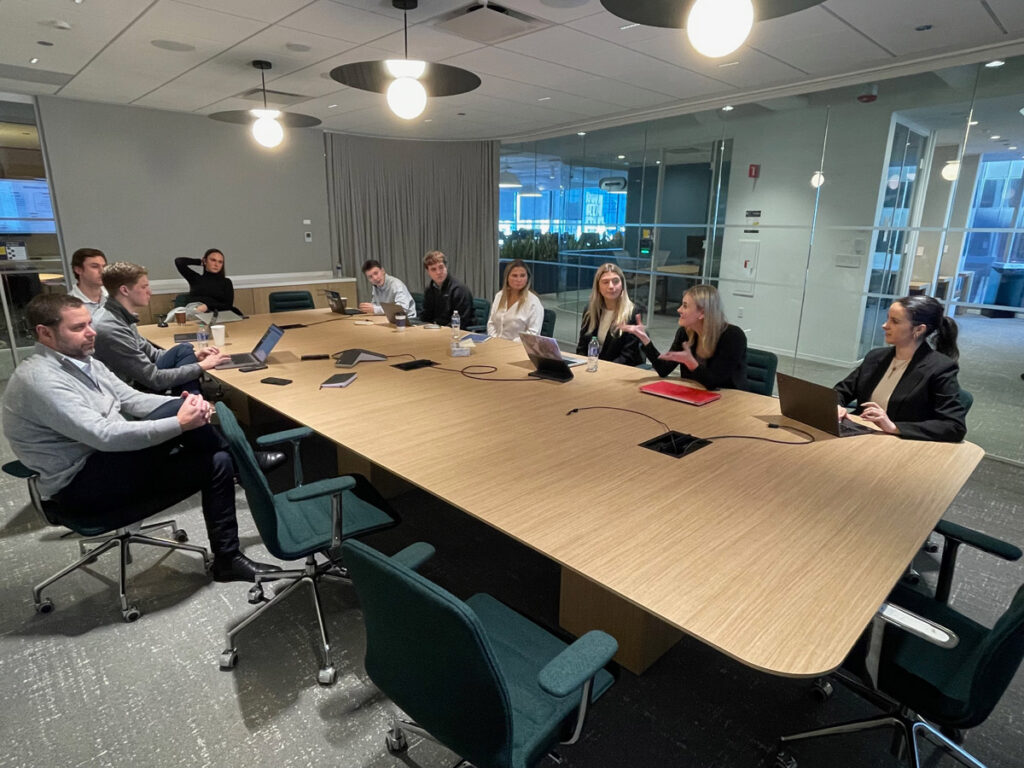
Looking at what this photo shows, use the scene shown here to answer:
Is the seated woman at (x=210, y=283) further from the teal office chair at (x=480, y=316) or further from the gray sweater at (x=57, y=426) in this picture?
the gray sweater at (x=57, y=426)

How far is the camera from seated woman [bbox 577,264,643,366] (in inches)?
155

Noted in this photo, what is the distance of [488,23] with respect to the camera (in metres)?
3.39

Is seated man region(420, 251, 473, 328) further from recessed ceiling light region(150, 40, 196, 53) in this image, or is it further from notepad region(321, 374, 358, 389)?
recessed ceiling light region(150, 40, 196, 53)

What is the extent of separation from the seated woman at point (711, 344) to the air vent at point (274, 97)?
4.49 m

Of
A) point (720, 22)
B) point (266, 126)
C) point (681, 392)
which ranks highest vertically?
point (266, 126)

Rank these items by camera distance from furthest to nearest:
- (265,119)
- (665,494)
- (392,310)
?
(392,310) → (265,119) → (665,494)

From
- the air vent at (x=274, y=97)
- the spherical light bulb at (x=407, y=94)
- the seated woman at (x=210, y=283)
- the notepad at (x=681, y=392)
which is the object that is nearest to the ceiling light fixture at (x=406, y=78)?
the spherical light bulb at (x=407, y=94)

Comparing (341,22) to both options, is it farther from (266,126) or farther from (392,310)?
(392,310)

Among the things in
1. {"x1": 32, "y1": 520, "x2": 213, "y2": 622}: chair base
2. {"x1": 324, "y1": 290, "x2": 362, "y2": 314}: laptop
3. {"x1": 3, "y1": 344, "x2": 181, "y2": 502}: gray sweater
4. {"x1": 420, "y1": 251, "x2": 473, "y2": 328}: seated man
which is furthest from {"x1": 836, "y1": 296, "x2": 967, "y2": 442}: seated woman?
{"x1": 324, "y1": 290, "x2": 362, "y2": 314}: laptop

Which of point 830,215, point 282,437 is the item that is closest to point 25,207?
point 282,437

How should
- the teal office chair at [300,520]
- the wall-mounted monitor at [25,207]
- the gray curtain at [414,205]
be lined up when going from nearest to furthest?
the teal office chair at [300,520] < the wall-mounted monitor at [25,207] < the gray curtain at [414,205]

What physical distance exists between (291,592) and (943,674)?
218 cm

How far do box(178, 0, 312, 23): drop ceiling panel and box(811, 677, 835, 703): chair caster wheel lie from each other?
4.02m

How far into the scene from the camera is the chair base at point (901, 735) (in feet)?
5.08
